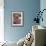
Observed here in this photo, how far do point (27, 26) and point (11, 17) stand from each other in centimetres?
77

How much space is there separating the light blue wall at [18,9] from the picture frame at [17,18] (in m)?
0.13

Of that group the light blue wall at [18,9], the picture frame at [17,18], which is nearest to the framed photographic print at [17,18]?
the picture frame at [17,18]

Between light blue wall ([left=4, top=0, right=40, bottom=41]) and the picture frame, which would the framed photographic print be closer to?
the picture frame

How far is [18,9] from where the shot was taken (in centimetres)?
560

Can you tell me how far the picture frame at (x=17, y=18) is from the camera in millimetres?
5609

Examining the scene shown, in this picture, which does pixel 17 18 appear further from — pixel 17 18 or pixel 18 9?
pixel 18 9

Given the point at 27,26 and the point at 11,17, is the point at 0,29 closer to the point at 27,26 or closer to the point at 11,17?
the point at 11,17

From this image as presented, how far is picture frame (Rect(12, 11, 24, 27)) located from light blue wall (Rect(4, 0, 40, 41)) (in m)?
0.13

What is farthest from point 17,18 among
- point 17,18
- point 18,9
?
point 18,9

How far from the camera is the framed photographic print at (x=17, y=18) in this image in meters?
5.61

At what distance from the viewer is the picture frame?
5.61 meters

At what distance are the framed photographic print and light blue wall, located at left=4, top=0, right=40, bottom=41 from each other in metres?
0.17

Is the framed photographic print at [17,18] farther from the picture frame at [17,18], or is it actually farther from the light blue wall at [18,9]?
the light blue wall at [18,9]

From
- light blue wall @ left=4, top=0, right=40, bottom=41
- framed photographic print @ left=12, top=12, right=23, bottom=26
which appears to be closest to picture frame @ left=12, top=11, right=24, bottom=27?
framed photographic print @ left=12, top=12, right=23, bottom=26
